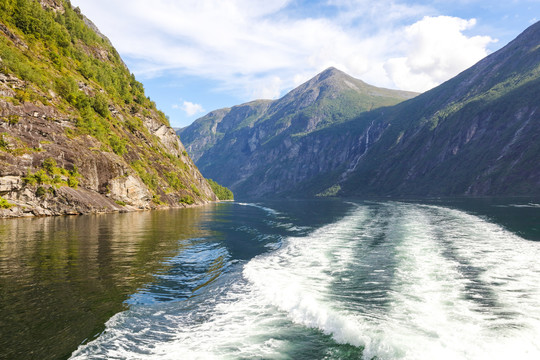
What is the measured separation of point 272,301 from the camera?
563 inches

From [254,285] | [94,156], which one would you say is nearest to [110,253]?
[254,285]

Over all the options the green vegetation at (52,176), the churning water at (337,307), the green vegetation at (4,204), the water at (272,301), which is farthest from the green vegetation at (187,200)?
the churning water at (337,307)

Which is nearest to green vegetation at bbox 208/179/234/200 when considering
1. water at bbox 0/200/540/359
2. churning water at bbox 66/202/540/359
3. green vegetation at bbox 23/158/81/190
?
green vegetation at bbox 23/158/81/190

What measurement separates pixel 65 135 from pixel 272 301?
210ft

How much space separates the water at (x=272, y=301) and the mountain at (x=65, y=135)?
29.9 metres

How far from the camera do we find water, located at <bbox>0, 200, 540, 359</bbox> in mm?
9742

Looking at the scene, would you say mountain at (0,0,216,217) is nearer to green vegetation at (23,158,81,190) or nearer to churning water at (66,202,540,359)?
green vegetation at (23,158,81,190)

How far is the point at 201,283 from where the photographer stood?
17500mm

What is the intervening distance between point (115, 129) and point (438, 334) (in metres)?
91.8

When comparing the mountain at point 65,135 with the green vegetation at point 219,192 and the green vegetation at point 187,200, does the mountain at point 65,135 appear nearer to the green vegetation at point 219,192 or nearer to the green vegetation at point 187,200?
the green vegetation at point 187,200

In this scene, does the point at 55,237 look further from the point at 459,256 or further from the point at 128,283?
the point at 459,256

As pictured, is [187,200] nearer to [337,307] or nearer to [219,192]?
[219,192]

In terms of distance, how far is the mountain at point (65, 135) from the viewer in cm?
5153

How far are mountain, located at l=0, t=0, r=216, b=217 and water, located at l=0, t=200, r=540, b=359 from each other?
98.3ft
